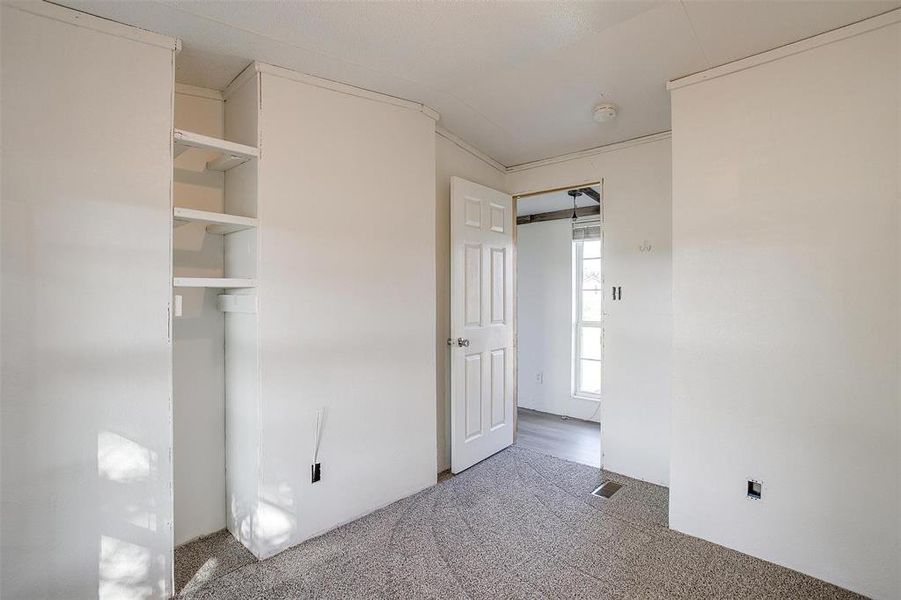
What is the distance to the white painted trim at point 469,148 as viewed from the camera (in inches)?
119

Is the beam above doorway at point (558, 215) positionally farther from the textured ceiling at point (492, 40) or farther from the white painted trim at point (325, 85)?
the white painted trim at point (325, 85)

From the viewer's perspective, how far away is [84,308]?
65.2 inches

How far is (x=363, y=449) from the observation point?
2.42m

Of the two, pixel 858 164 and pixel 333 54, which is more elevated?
pixel 333 54

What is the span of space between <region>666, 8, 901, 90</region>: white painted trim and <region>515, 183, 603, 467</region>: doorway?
2143 mm

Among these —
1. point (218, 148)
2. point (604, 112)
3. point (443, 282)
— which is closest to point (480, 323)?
point (443, 282)

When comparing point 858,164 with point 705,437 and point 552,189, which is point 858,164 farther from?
point 552,189

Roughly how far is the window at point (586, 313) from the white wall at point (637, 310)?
1.59 meters

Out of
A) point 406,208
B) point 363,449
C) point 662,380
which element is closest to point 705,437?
point 662,380

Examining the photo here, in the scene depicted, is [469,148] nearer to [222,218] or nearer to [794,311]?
[222,218]

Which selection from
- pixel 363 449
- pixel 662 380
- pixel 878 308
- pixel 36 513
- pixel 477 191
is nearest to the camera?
pixel 36 513

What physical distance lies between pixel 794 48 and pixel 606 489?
2.59 metres

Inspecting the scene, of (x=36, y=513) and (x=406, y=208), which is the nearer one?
(x=36, y=513)

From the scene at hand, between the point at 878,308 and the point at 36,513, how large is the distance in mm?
3378
